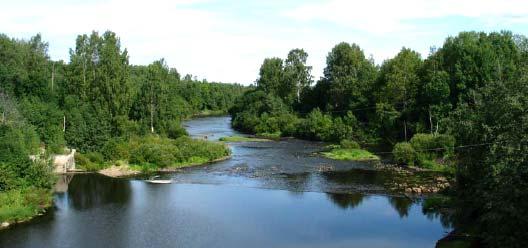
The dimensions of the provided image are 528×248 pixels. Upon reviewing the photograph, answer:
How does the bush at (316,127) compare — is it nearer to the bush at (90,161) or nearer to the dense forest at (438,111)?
the dense forest at (438,111)

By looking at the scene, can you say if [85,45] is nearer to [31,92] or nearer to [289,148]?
[31,92]

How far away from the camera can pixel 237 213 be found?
4325 centimetres

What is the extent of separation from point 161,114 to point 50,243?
160 feet

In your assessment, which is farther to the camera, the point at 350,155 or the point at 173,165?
the point at 350,155

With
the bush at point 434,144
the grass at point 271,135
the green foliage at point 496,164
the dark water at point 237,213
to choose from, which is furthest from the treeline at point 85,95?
the green foliage at point 496,164

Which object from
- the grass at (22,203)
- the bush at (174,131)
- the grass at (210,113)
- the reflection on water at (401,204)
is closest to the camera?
the grass at (22,203)

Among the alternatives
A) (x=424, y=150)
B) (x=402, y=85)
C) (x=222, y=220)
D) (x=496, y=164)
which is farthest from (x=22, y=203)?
(x=402, y=85)

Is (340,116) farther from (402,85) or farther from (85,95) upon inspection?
(85,95)

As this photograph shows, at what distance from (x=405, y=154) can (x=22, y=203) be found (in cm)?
4143

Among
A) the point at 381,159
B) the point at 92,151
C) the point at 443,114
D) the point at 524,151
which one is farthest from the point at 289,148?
the point at 524,151

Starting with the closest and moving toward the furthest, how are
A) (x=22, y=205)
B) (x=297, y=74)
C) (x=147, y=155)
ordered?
Result: (x=22, y=205), (x=147, y=155), (x=297, y=74)

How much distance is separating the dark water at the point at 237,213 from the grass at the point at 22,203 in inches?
40.8

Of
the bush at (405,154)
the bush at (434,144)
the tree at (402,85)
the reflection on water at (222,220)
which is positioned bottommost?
the reflection on water at (222,220)

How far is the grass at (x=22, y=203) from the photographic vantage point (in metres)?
39.0
